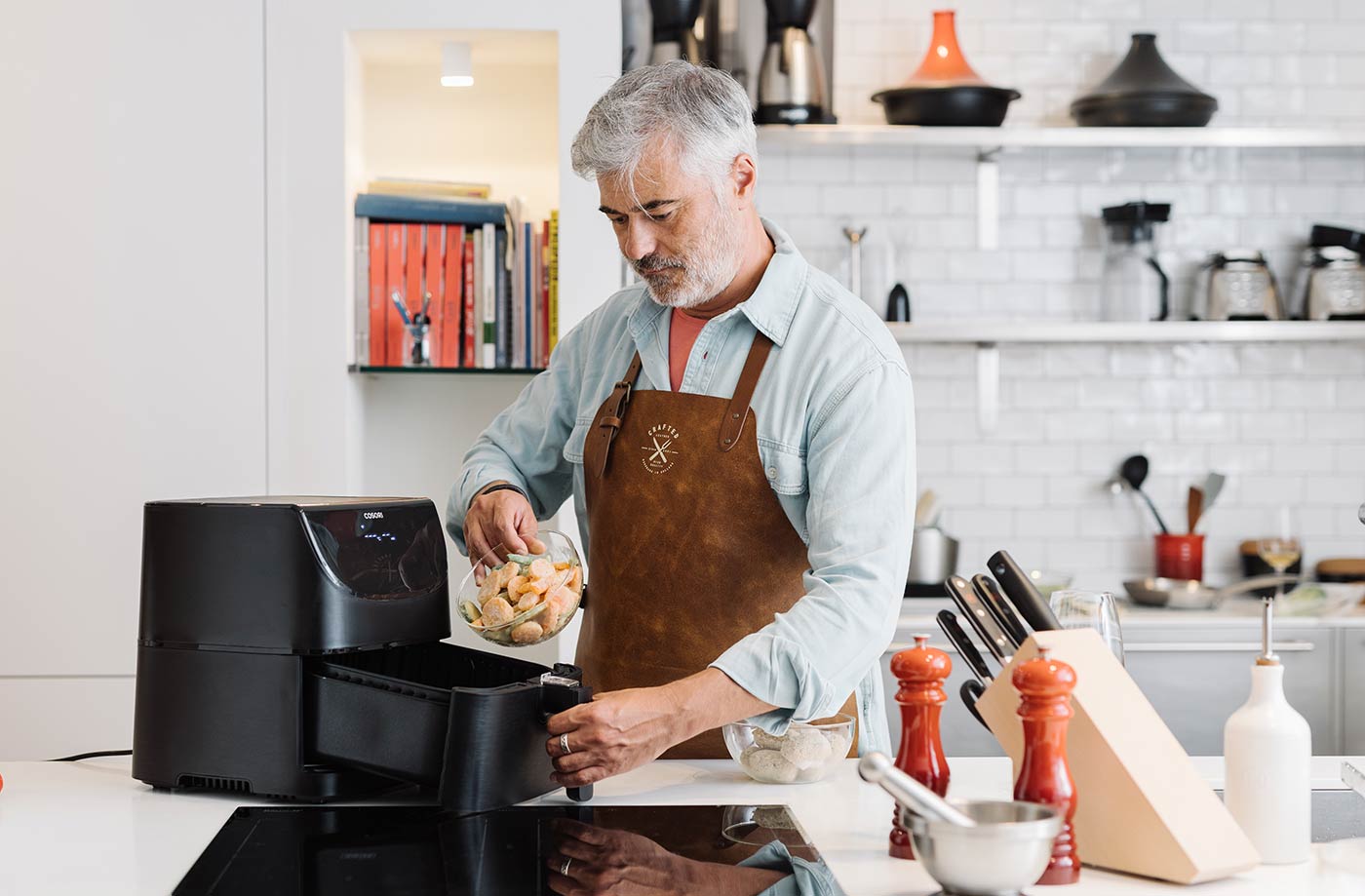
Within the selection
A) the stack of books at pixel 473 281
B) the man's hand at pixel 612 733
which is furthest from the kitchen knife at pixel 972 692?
the stack of books at pixel 473 281

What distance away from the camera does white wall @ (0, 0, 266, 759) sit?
3.25 meters

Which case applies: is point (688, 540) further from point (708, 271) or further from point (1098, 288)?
point (1098, 288)

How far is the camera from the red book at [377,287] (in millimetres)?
3443

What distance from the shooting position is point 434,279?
3.49m

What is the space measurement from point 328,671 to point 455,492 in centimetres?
60

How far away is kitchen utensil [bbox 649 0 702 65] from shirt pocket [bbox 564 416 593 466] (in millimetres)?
1860

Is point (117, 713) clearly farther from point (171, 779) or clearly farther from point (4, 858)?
point (4, 858)

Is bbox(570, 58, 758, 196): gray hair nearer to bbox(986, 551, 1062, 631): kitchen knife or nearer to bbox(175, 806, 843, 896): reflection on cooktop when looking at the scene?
bbox(986, 551, 1062, 631): kitchen knife

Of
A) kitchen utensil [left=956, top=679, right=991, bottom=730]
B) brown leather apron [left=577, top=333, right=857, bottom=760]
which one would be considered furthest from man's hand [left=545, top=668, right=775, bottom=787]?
brown leather apron [left=577, top=333, right=857, bottom=760]

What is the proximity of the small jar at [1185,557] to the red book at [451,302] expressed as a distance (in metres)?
2.20

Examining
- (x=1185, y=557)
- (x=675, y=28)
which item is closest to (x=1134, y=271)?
(x=1185, y=557)

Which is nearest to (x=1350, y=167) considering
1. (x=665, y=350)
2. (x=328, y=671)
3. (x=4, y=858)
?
(x=665, y=350)

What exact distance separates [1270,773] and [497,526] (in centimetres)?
111

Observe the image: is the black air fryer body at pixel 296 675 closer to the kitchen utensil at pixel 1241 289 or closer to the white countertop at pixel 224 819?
the white countertop at pixel 224 819
